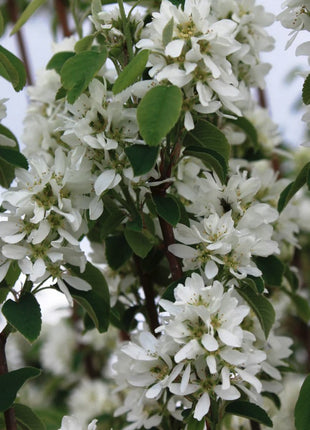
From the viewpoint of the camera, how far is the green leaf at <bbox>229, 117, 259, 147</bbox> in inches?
76.7

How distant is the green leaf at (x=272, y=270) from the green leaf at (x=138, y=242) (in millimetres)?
324

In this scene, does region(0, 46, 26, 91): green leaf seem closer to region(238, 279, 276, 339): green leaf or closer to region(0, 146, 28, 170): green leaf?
region(0, 146, 28, 170): green leaf

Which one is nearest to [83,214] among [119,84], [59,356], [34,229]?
[34,229]

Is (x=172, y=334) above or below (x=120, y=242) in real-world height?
above

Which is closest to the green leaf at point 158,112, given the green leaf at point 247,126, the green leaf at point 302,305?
the green leaf at point 247,126

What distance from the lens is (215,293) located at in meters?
1.21

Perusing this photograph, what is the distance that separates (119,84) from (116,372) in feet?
2.23

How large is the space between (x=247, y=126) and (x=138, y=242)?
2.11 feet

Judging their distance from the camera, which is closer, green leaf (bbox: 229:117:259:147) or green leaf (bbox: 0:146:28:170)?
green leaf (bbox: 0:146:28:170)

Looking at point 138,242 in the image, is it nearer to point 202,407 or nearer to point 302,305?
point 202,407

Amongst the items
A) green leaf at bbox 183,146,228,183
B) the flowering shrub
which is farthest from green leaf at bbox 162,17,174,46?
green leaf at bbox 183,146,228,183

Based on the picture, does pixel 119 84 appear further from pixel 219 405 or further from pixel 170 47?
pixel 219 405

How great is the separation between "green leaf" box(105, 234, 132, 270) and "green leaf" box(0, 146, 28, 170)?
0.28m

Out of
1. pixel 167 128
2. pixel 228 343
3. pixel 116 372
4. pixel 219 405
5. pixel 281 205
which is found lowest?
pixel 116 372
